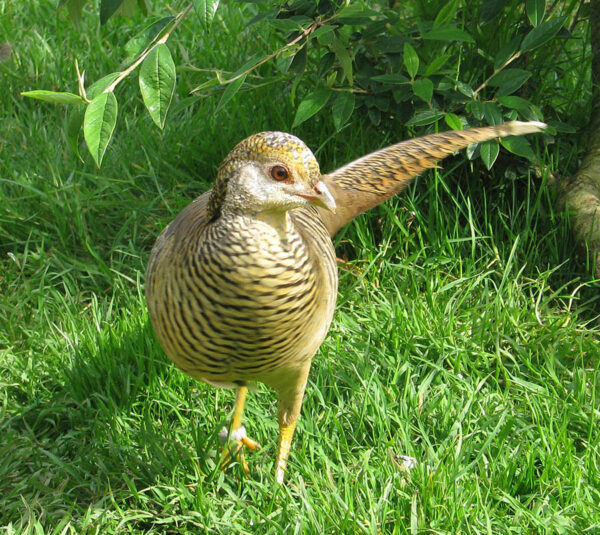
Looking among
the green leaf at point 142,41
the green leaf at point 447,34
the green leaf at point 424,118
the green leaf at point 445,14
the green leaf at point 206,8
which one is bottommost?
the green leaf at point 424,118

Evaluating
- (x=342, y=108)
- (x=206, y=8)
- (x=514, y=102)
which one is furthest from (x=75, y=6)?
(x=514, y=102)

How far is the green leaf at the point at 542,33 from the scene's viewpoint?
9.93ft

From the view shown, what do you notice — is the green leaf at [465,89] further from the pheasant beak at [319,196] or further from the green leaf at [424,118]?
the pheasant beak at [319,196]

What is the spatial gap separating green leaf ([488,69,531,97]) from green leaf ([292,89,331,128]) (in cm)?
68

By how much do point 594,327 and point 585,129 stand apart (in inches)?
38.8

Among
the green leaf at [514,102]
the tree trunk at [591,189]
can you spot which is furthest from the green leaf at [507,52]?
the tree trunk at [591,189]

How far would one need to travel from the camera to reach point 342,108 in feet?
10.3

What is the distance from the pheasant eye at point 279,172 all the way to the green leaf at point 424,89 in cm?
122

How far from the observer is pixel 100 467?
2.64m

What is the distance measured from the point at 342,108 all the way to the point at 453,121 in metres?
0.43

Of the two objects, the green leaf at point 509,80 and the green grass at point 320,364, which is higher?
the green leaf at point 509,80

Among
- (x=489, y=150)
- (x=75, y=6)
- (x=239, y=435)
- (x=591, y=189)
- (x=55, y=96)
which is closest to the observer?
(x=55, y=96)

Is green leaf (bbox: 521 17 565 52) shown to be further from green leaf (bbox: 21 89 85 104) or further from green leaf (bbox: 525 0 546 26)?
green leaf (bbox: 21 89 85 104)

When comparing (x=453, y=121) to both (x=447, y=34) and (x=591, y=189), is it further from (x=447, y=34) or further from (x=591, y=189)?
(x=591, y=189)
